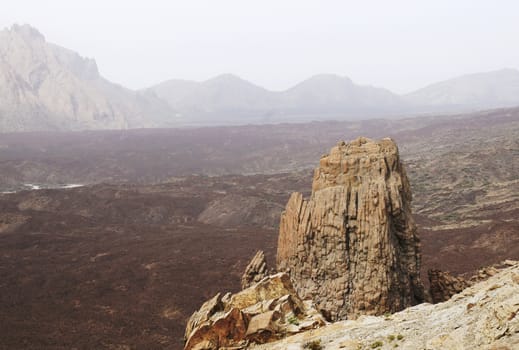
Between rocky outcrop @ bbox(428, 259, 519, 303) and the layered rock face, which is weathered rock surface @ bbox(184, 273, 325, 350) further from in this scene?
rocky outcrop @ bbox(428, 259, 519, 303)

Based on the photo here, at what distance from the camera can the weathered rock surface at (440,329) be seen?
8859 mm

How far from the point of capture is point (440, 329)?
1055 centimetres

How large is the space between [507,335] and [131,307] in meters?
36.5

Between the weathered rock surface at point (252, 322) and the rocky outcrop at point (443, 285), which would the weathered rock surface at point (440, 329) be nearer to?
the weathered rock surface at point (252, 322)

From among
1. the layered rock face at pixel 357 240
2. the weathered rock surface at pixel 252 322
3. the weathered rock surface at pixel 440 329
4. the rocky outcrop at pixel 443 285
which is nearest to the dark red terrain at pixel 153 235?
the layered rock face at pixel 357 240

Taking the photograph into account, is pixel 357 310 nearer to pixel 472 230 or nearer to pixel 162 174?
pixel 472 230

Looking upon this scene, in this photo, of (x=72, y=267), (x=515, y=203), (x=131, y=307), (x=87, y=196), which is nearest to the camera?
(x=131, y=307)

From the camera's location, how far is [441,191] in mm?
81812

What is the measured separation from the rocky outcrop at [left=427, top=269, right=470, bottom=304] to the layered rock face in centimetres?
162

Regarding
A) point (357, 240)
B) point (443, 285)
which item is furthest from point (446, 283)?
point (357, 240)

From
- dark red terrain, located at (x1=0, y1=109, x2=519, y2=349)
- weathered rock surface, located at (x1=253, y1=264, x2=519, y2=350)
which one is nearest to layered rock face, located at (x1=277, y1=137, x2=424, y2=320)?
weathered rock surface, located at (x1=253, y1=264, x2=519, y2=350)

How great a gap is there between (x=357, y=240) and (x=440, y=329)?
1139 cm

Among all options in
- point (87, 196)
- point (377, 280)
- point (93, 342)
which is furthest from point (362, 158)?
point (87, 196)

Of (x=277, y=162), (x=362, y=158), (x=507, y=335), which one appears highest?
(x=362, y=158)
